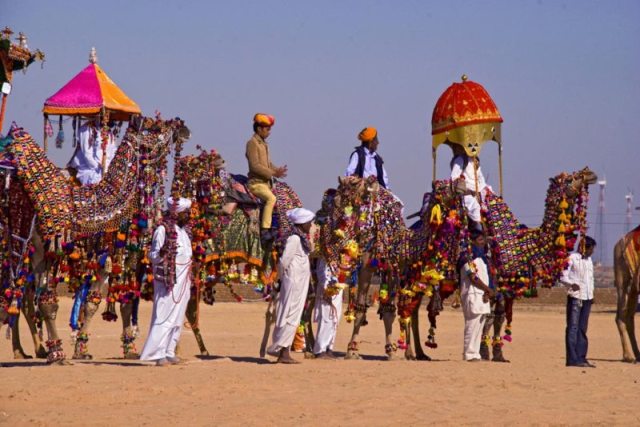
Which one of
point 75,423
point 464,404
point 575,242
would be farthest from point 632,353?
point 75,423

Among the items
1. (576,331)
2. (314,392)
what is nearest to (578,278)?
(576,331)

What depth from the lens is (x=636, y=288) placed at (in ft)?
61.0

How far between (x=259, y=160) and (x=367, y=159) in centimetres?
148

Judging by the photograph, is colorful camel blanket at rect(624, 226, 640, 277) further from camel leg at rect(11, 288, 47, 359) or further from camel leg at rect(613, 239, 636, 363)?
camel leg at rect(11, 288, 47, 359)

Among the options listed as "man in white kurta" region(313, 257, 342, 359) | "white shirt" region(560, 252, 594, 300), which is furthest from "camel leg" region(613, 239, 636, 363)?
"man in white kurta" region(313, 257, 342, 359)

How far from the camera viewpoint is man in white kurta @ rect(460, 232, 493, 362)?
16.0 m

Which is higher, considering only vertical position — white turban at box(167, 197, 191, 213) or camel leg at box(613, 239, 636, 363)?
white turban at box(167, 197, 191, 213)

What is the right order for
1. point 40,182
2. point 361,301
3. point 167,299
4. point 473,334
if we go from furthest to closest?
point 361,301 < point 473,334 < point 167,299 < point 40,182

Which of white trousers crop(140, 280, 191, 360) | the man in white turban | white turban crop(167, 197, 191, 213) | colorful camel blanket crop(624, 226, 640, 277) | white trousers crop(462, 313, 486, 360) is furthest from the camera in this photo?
colorful camel blanket crop(624, 226, 640, 277)

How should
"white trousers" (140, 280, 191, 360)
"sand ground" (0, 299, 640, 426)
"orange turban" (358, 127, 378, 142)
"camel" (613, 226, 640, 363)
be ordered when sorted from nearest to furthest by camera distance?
"sand ground" (0, 299, 640, 426)
"white trousers" (140, 280, 191, 360)
"orange turban" (358, 127, 378, 142)
"camel" (613, 226, 640, 363)

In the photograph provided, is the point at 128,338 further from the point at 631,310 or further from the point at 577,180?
the point at 631,310

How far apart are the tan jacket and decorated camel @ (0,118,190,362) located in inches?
56.7

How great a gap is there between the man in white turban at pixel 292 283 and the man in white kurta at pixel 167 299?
1.13 m

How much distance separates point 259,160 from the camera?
54.7 feet
